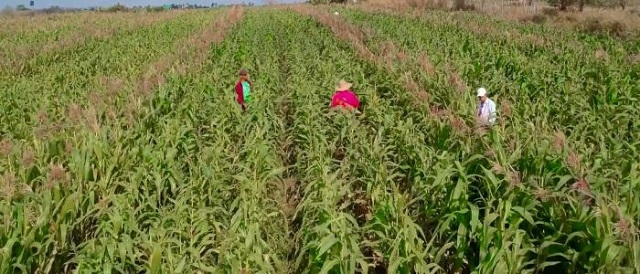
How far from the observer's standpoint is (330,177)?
4570mm

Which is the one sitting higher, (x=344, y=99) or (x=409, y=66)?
(x=409, y=66)

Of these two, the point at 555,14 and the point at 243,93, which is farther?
the point at 555,14

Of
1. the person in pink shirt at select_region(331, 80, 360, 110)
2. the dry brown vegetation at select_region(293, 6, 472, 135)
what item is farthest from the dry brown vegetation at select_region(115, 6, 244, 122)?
the dry brown vegetation at select_region(293, 6, 472, 135)

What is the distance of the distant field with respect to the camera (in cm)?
338

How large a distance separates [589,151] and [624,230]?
2219 mm

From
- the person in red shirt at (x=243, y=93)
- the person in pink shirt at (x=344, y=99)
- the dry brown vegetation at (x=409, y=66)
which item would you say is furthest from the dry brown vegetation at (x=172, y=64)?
the dry brown vegetation at (x=409, y=66)

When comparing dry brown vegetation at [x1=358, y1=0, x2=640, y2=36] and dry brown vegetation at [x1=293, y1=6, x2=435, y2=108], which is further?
dry brown vegetation at [x1=358, y1=0, x2=640, y2=36]

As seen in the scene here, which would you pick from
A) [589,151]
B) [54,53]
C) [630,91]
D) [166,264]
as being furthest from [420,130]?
[54,53]

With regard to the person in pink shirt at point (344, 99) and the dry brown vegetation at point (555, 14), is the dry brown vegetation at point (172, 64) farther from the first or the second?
the dry brown vegetation at point (555, 14)

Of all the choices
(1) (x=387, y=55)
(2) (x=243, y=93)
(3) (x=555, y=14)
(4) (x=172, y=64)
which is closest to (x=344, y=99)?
(2) (x=243, y=93)

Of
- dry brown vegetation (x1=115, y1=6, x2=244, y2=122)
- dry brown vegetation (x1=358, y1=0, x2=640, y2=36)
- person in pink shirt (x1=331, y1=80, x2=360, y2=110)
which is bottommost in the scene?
person in pink shirt (x1=331, y1=80, x2=360, y2=110)

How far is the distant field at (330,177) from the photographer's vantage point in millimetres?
3385

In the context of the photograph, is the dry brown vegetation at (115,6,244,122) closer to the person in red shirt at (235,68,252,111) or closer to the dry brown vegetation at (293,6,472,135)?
the person in red shirt at (235,68,252,111)

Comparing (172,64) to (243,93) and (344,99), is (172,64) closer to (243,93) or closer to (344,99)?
(243,93)
